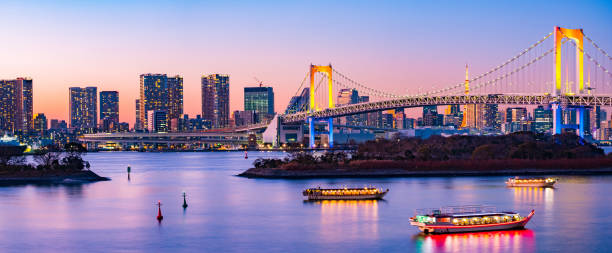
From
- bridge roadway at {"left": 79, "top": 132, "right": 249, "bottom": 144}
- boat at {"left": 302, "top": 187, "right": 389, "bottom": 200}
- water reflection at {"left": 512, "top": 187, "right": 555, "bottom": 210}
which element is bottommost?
water reflection at {"left": 512, "top": 187, "right": 555, "bottom": 210}

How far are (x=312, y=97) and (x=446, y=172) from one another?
4845cm

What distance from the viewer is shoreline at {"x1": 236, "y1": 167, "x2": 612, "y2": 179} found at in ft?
185

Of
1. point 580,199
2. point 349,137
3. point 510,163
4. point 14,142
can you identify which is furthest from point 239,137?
point 580,199

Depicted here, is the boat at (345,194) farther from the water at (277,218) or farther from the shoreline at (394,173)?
the shoreline at (394,173)

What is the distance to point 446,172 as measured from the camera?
59281 millimetres

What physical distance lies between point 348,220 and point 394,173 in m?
26.6

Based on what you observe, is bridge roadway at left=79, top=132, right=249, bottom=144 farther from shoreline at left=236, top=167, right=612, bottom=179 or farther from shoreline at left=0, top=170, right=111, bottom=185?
shoreline at left=0, top=170, right=111, bottom=185

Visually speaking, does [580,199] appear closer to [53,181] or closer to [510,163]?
[510,163]

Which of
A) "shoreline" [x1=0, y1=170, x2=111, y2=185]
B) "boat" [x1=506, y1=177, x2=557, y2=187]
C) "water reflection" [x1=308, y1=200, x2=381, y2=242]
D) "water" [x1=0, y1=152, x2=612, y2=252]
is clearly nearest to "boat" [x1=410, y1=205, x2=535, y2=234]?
"water" [x1=0, y1=152, x2=612, y2=252]

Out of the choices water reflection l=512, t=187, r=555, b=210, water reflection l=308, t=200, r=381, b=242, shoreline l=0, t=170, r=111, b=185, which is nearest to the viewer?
water reflection l=308, t=200, r=381, b=242

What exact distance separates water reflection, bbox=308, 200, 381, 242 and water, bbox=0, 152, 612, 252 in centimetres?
4

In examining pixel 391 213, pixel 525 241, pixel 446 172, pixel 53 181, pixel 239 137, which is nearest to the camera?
pixel 525 241

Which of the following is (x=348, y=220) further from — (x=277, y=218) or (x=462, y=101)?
(x=462, y=101)

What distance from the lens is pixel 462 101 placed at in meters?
78.0
